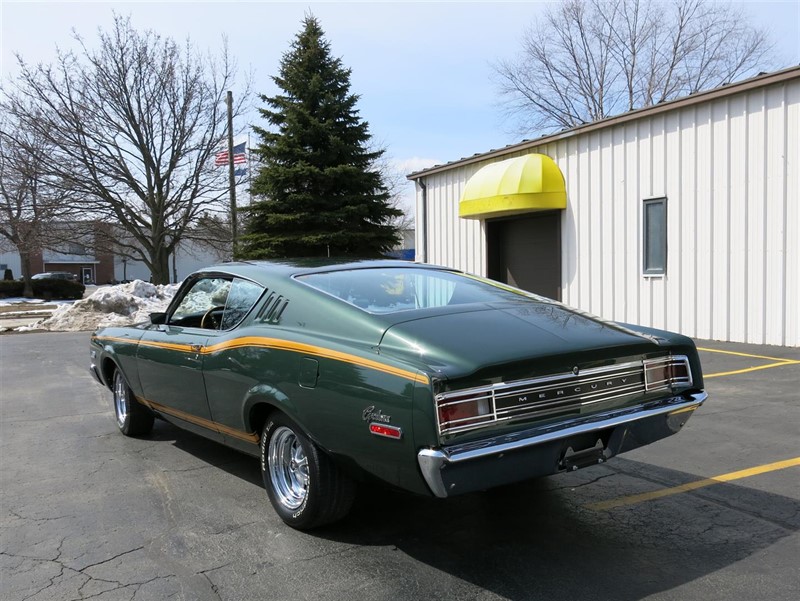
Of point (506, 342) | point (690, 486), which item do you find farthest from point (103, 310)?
point (506, 342)

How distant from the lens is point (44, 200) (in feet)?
93.3

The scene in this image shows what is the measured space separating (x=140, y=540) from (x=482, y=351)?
2.20 metres

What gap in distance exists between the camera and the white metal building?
10.3m

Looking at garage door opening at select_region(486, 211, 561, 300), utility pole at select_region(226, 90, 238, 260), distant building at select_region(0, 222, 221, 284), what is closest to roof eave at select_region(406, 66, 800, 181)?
garage door opening at select_region(486, 211, 561, 300)

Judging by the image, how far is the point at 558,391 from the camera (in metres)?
3.20

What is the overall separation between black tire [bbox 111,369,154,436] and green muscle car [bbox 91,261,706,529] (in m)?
1.41

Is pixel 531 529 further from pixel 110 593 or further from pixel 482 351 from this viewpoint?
pixel 110 593

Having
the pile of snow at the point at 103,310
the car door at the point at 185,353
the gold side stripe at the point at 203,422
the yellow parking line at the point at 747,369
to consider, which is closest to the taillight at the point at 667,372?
the gold side stripe at the point at 203,422

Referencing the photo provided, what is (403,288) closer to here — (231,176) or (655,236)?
(655,236)

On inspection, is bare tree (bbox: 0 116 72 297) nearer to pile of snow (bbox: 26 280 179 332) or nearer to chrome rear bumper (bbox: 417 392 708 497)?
pile of snow (bbox: 26 280 179 332)

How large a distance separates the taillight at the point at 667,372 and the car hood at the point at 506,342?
88 mm

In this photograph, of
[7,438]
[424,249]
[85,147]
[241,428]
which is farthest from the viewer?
[85,147]

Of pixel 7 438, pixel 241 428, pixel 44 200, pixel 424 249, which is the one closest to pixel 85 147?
pixel 44 200

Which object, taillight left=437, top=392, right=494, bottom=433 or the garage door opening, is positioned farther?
the garage door opening
